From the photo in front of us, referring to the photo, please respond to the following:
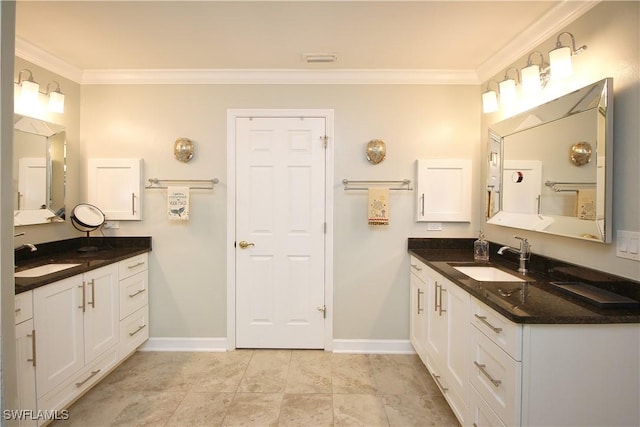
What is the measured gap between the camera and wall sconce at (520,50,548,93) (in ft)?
6.13

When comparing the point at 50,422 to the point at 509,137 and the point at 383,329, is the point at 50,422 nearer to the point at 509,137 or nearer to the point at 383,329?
the point at 383,329

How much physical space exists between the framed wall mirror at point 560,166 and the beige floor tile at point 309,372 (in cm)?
181

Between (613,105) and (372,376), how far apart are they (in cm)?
228

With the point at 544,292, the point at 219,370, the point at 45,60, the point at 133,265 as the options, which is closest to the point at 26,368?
the point at 133,265

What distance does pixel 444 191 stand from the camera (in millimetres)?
2705

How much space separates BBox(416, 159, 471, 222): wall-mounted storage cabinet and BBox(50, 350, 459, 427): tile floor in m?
1.30

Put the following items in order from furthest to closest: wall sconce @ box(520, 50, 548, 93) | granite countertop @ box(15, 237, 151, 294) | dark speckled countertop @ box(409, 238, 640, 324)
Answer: wall sconce @ box(520, 50, 548, 93), granite countertop @ box(15, 237, 151, 294), dark speckled countertop @ box(409, 238, 640, 324)

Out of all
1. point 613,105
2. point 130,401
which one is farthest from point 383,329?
point 613,105

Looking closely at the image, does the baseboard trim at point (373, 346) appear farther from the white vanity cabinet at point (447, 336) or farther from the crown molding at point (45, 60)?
the crown molding at point (45, 60)

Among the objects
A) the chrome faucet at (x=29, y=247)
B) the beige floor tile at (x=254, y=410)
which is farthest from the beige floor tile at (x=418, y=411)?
the chrome faucet at (x=29, y=247)

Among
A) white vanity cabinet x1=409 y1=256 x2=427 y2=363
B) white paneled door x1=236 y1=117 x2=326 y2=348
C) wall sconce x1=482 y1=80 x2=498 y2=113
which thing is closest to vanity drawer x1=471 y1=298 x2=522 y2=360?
white vanity cabinet x1=409 y1=256 x2=427 y2=363

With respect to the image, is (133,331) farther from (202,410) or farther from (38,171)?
(38,171)

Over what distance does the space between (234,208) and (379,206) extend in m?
1.31

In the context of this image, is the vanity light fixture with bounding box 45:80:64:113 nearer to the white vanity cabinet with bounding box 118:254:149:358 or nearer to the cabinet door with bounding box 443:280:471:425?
the white vanity cabinet with bounding box 118:254:149:358
